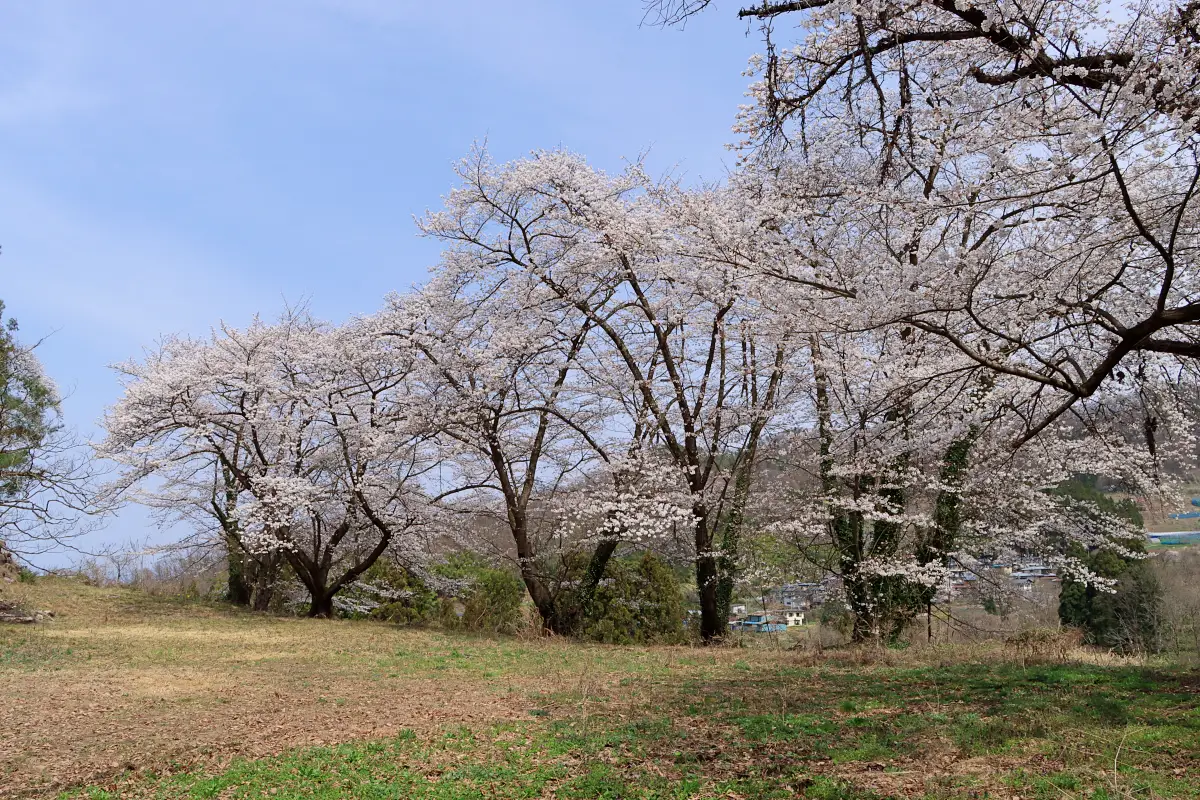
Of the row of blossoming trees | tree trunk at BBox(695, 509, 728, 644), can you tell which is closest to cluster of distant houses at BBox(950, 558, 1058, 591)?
the row of blossoming trees

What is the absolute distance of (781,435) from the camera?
13.6 m

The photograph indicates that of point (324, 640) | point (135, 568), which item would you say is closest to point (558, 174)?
point (324, 640)

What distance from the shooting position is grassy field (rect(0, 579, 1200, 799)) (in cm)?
486

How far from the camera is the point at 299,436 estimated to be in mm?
17422

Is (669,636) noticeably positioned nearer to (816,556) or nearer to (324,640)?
(816,556)

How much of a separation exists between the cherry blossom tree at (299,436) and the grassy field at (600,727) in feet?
18.1

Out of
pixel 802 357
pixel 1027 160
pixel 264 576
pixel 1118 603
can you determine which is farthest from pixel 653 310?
pixel 1118 603

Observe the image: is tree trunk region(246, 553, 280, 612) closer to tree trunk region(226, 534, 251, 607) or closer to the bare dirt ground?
tree trunk region(226, 534, 251, 607)

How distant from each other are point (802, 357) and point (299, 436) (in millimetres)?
10721

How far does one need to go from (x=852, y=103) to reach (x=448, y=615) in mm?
16904

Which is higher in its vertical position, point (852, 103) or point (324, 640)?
point (852, 103)

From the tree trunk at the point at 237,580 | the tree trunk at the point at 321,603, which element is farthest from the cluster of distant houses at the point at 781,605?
the tree trunk at the point at 237,580

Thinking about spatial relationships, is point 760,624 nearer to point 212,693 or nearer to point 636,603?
point 636,603

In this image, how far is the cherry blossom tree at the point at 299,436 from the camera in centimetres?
1611
